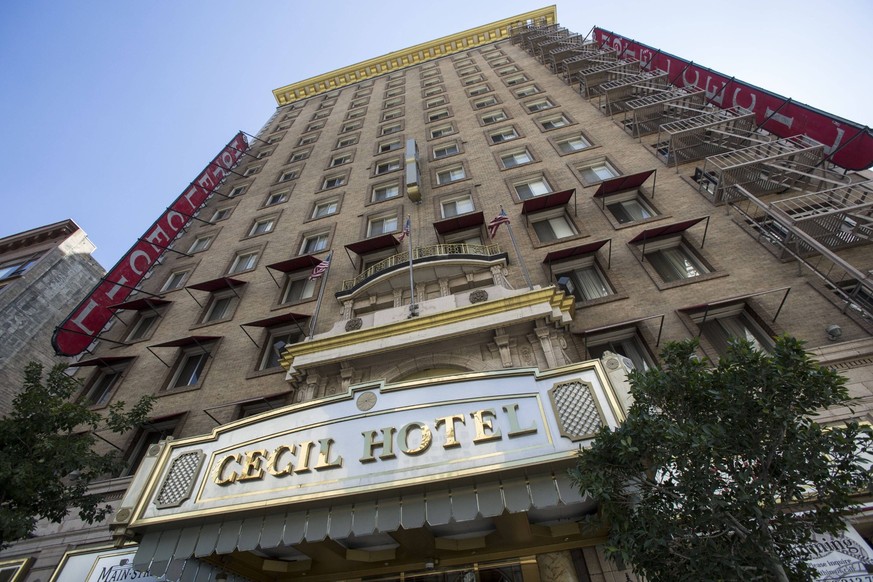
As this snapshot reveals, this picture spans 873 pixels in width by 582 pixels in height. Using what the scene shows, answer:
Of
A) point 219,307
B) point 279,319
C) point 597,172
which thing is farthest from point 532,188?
point 219,307

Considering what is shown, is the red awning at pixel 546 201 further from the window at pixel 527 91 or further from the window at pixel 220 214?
the window at pixel 220 214

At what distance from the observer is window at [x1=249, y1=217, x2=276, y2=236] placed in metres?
23.8

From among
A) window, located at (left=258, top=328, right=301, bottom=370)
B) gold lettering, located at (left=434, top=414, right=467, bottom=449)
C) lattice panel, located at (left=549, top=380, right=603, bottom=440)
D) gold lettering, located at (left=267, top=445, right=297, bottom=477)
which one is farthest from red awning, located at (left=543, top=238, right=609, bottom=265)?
gold lettering, located at (left=267, top=445, right=297, bottom=477)

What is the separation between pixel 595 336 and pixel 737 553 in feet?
25.4

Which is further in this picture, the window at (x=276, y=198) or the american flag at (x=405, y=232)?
the window at (x=276, y=198)

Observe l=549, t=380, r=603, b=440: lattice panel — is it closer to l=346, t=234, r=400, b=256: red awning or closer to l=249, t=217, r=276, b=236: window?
l=346, t=234, r=400, b=256: red awning

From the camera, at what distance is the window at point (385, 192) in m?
23.4

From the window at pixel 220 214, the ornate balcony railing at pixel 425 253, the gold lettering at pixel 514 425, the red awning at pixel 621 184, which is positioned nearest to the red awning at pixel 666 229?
the red awning at pixel 621 184

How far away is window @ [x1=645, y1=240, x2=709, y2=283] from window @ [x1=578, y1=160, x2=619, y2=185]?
5463 millimetres

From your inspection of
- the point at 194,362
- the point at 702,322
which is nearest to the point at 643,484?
the point at 702,322

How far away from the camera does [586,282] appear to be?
14508 millimetres

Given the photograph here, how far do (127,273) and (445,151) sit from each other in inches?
738

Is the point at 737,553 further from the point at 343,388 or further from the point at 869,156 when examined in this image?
the point at 869,156

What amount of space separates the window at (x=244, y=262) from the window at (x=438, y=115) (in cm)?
1730
